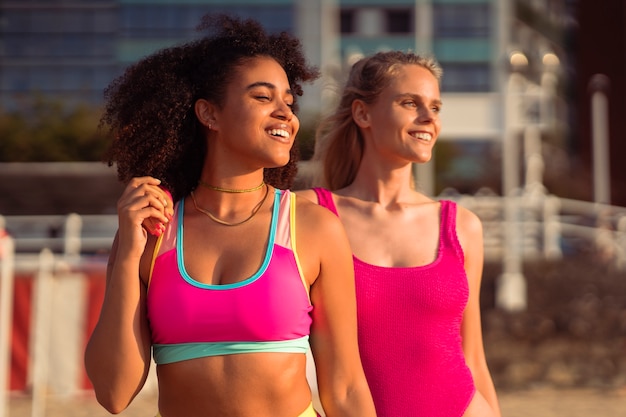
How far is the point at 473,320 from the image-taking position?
3.44 m

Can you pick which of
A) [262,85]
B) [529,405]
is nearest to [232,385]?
[262,85]

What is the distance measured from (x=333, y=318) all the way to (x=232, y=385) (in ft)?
1.02

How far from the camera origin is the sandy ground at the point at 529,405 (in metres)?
9.76

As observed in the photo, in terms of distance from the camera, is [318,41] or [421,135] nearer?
[421,135]

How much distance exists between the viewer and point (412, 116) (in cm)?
342

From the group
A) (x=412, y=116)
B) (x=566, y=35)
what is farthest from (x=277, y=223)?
(x=566, y=35)

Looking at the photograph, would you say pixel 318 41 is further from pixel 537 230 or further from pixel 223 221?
pixel 223 221

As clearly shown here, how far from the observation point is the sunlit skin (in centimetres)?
254

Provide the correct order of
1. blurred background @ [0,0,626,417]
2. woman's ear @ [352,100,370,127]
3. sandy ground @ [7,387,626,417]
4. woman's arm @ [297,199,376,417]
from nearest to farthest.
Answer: woman's arm @ [297,199,376,417] < woman's ear @ [352,100,370,127] < sandy ground @ [7,387,626,417] < blurred background @ [0,0,626,417]

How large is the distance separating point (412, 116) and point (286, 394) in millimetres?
1192

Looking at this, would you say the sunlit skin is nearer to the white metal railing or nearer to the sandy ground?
the sandy ground

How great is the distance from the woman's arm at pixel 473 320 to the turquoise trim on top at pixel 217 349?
1016 millimetres

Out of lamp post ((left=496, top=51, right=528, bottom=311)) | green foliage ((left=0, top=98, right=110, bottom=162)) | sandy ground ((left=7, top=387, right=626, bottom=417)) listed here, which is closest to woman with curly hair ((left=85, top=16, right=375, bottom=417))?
sandy ground ((left=7, top=387, right=626, bottom=417))

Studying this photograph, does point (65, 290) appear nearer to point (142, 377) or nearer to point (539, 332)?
point (539, 332)
